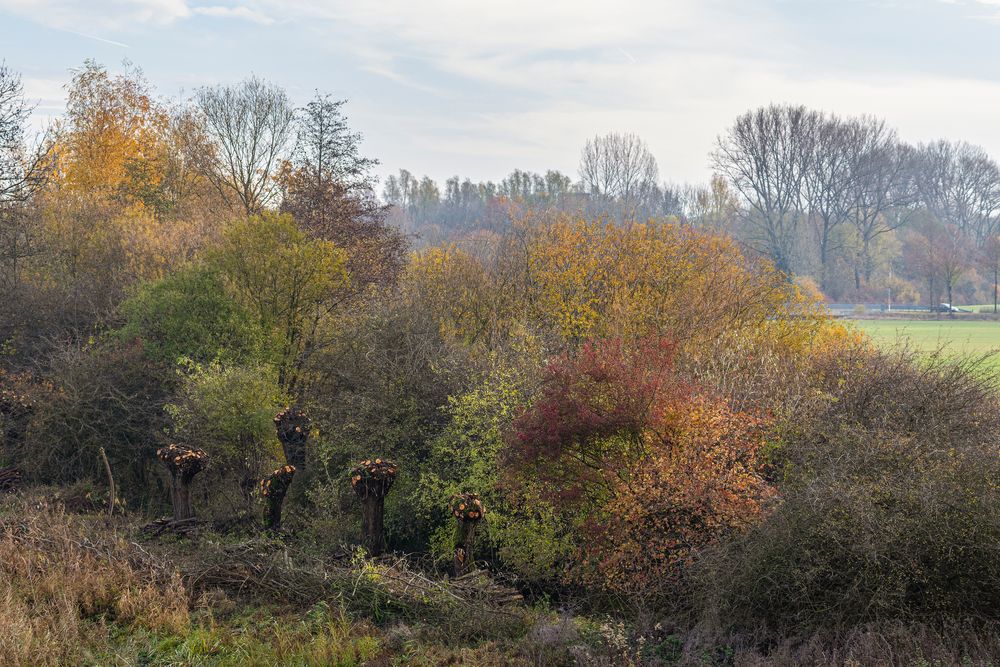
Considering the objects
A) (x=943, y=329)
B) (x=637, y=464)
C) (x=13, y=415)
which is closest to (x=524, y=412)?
(x=637, y=464)

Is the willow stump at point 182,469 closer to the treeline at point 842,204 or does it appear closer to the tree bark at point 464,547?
the tree bark at point 464,547

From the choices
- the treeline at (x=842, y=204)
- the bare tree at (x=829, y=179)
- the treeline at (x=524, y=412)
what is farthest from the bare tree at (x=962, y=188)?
the treeline at (x=524, y=412)

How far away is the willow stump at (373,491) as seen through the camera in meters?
10.0

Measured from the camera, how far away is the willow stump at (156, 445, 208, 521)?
11711mm

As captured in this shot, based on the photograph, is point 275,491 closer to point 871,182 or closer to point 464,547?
Answer: point 464,547

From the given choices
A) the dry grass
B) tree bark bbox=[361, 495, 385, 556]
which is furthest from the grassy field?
the dry grass

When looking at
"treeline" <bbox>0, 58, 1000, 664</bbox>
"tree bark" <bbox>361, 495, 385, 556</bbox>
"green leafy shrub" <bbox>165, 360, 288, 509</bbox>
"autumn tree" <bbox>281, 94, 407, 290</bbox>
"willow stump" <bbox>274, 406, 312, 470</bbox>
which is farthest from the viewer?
"autumn tree" <bbox>281, 94, 407, 290</bbox>

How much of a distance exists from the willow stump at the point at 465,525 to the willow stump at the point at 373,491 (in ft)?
3.24

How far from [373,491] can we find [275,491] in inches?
86.8

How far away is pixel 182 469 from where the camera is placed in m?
11.8

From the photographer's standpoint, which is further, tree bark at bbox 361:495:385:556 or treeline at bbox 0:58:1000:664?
tree bark at bbox 361:495:385:556

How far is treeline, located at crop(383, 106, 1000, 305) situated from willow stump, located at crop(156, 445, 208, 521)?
3993 centimetres

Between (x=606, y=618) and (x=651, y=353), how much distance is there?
3842 millimetres

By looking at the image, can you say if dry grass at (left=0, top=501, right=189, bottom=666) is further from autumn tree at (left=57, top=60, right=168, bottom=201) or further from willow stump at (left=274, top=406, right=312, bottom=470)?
autumn tree at (left=57, top=60, right=168, bottom=201)
